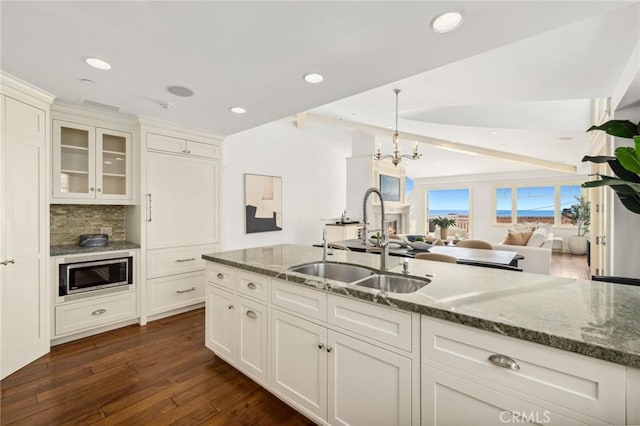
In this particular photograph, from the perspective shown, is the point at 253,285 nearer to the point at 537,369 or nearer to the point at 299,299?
the point at 299,299

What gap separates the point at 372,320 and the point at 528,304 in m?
0.64

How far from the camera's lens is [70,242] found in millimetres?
3168

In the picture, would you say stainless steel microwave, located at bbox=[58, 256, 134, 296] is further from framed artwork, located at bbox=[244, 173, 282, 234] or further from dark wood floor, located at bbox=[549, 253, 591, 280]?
dark wood floor, located at bbox=[549, 253, 591, 280]

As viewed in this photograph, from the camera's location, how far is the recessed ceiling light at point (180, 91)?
243 cm

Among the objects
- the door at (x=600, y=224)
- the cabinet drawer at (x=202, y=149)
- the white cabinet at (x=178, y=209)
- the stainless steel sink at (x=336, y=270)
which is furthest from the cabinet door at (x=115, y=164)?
the door at (x=600, y=224)

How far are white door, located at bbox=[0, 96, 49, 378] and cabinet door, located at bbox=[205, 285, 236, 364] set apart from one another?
1455mm

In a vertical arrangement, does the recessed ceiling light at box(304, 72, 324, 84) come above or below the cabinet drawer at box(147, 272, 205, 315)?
above

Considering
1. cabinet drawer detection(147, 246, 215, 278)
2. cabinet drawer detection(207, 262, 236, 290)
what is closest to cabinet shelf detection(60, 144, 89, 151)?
cabinet drawer detection(147, 246, 215, 278)

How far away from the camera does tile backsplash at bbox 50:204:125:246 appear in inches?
122

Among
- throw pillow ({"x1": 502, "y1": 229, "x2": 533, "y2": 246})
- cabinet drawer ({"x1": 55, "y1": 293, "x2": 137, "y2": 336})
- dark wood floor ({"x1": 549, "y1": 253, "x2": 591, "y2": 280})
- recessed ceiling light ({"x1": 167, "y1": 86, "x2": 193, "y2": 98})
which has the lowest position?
dark wood floor ({"x1": 549, "y1": 253, "x2": 591, "y2": 280})

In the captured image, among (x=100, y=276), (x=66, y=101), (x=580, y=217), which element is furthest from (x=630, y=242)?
(x=580, y=217)

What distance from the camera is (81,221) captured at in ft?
10.7

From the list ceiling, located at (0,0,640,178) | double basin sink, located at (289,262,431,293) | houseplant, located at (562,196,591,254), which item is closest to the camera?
ceiling, located at (0,0,640,178)

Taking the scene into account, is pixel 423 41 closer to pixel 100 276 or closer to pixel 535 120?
pixel 100 276
